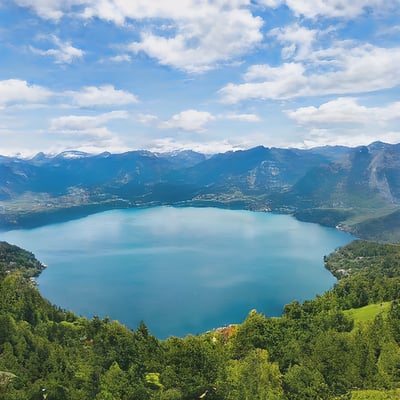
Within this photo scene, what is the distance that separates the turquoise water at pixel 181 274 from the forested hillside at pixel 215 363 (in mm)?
34969

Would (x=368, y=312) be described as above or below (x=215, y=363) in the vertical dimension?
below

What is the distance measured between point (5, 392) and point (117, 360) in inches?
344

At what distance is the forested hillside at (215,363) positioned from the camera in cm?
2761

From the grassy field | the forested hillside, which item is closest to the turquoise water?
the grassy field

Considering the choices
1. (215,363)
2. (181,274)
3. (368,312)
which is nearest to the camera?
(215,363)

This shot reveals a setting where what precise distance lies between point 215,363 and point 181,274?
88220mm

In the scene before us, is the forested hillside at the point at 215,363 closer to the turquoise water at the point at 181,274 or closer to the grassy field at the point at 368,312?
the grassy field at the point at 368,312

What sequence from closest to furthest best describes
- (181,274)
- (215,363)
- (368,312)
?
(215,363) → (368,312) → (181,274)

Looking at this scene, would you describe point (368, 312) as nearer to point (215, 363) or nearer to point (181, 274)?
point (215, 363)

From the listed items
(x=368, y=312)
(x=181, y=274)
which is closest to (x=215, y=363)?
(x=368, y=312)

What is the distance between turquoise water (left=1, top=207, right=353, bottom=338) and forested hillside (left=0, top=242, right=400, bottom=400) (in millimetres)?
34969

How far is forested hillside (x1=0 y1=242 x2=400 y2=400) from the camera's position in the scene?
90.6 feet

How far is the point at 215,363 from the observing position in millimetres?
31500

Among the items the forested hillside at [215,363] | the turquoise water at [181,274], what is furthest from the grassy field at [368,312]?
the turquoise water at [181,274]
